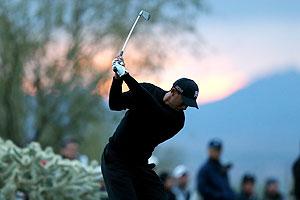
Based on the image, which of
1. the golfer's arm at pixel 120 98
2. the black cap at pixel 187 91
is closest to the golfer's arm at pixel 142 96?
the golfer's arm at pixel 120 98

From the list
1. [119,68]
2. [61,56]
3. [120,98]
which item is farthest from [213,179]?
[61,56]

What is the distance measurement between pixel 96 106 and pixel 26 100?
73.9 inches

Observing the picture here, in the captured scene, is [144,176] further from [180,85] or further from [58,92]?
[58,92]

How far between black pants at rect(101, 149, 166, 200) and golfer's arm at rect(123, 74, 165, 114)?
30.2 inches

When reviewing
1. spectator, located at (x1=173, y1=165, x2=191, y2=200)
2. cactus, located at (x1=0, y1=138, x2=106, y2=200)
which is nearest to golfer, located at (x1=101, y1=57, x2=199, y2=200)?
cactus, located at (x1=0, y1=138, x2=106, y2=200)

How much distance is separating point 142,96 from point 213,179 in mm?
5891

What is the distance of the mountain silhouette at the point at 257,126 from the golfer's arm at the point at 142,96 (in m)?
11.2

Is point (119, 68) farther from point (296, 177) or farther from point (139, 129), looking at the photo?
point (296, 177)

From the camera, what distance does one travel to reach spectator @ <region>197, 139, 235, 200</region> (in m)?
17.1

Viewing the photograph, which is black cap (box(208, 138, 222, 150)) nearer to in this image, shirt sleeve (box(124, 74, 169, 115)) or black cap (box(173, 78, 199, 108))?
black cap (box(173, 78, 199, 108))

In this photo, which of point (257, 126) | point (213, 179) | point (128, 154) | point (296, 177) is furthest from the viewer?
point (257, 126)

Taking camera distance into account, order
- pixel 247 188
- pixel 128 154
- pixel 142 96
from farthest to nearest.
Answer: pixel 247 188 → pixel 128 154 → pixel 142 96

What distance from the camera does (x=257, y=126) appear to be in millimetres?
42750

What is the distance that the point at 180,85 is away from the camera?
11.6 metres
